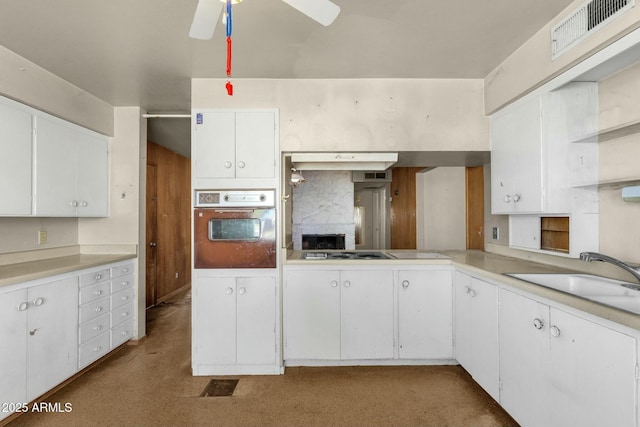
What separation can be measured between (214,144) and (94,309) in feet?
5.77

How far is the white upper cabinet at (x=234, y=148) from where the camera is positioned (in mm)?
2410

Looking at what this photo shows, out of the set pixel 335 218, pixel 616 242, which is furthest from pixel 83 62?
pixel 616 242

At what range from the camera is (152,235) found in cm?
433

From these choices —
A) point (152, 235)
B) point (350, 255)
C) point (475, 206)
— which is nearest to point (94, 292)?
point (152, 235)

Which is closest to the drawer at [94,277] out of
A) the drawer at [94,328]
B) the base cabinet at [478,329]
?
the drawer at [94,328]

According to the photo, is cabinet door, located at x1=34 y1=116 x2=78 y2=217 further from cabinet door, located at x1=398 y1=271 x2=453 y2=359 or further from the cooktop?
cabinet door, located at x1=398 y1=271 x2=453 y2=359

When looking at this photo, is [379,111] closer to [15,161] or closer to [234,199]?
[234,199]

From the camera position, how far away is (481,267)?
2037mm

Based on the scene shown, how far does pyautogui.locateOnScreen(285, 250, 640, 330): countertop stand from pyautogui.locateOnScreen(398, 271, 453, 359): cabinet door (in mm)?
146

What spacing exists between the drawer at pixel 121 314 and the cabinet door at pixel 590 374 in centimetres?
334

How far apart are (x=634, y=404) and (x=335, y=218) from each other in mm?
3635

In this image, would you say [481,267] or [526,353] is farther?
[481,267]

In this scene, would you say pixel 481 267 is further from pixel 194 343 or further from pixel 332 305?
pixel 194 343

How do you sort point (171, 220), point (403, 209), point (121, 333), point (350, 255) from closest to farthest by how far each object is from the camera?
1. point (350, 255)
2. point (121, 333)
3. point (171, 220)
4. point (403, 209)
